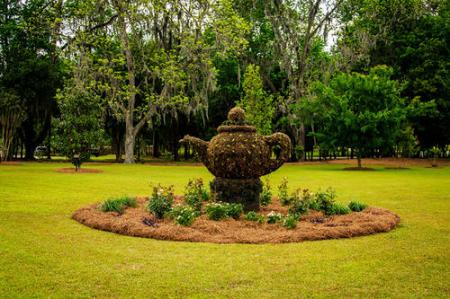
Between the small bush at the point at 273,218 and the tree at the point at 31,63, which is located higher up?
the tree at the point at 31,63

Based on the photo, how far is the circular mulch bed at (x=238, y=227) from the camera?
10.1 metres

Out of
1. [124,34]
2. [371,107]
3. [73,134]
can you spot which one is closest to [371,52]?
[371,107]

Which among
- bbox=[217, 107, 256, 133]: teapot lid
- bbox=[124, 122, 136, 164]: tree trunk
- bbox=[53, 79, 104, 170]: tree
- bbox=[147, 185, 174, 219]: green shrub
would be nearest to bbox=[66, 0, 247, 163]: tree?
bbox=[124, 122, 136, 164]: tree trunk

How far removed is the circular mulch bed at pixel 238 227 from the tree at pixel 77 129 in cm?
1968

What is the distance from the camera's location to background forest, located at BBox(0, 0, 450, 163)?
1481 inches

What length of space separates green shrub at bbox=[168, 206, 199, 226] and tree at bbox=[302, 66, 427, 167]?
87.4 ft

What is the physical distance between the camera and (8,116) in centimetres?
4112

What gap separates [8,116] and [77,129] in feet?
41.2

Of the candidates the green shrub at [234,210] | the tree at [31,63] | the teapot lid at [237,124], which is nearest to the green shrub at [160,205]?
the green shrub at [234,210]

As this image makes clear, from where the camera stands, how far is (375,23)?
49562mm

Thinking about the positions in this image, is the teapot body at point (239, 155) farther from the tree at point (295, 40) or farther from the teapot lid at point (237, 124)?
the tree at point (295, 40)

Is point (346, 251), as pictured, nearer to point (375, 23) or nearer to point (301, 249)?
point (301, 249)

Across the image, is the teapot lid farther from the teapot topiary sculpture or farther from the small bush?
the small bush

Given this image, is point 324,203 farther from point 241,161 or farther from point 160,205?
point 160,205
